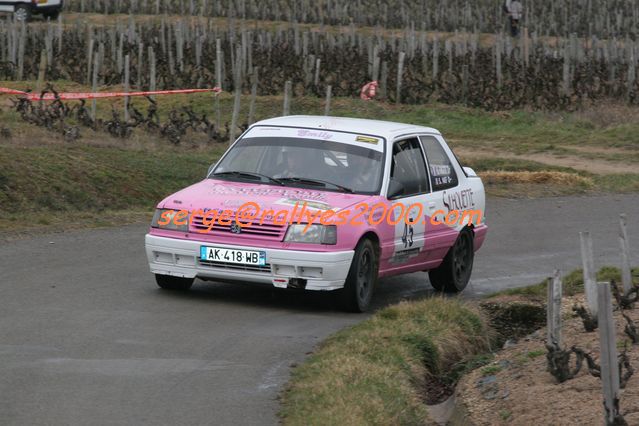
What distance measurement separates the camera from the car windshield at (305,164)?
12375mm

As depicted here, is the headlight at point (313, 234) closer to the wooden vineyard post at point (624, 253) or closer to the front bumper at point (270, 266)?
the front bumper at point (270, 266)

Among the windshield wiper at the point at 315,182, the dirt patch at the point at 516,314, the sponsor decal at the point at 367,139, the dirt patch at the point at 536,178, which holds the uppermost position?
the sponsor decal at the point at 367,139

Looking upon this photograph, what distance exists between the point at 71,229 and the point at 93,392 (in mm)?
8060

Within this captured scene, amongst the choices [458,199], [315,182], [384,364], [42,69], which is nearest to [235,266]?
[315,182]

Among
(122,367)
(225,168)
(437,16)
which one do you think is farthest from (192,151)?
(437,16)

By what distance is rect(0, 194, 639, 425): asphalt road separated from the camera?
8.17 m

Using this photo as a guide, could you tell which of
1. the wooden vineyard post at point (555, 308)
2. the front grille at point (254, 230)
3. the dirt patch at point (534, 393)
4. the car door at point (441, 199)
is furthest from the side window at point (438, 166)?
the wooden vineyard post at point (555, 308)

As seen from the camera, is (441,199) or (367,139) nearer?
(367,139)

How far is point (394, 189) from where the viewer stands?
12516 millimetres

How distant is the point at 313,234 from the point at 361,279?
0.75 meters

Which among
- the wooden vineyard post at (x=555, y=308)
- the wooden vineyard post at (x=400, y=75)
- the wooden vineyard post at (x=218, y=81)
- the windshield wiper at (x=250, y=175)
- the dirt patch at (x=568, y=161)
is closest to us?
the wooden vineyard post at (x=555, y=308)

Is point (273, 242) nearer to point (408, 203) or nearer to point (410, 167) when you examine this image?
point (408, 203)

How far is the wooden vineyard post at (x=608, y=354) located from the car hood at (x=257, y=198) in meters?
5.17

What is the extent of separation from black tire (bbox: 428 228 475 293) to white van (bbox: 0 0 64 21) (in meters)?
40.5
